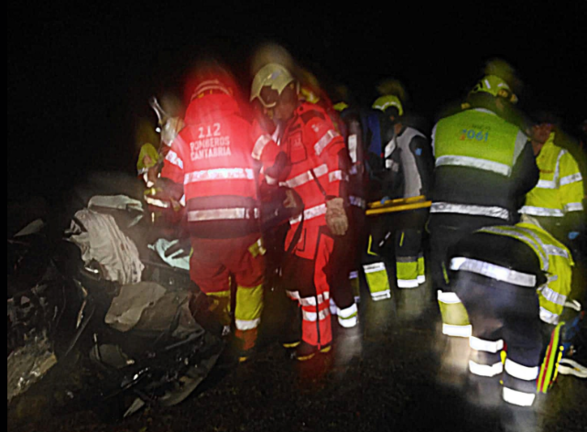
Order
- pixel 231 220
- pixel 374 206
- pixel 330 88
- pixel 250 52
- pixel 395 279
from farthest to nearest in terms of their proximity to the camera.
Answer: pixel 395 279 < pixel 374 206 < pixel 330 88 < pixel 250 52 < pixel 231 220

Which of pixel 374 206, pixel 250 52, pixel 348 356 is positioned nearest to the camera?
pixel 348 356

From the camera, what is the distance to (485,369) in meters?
1.66

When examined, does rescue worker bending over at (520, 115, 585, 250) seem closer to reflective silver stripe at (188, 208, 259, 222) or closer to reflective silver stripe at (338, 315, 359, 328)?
reflective silver stripe at (338, 315, 359, 328)

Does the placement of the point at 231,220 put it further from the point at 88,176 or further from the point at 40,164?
the point at 40,164

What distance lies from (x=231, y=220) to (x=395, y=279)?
191cm

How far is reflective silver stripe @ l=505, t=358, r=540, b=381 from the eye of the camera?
4.70ft

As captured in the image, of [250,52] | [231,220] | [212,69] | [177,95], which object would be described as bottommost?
[231,220]

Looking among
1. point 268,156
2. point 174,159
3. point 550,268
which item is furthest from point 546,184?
point 174,159

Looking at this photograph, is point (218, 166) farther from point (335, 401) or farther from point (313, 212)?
point (335, 401)

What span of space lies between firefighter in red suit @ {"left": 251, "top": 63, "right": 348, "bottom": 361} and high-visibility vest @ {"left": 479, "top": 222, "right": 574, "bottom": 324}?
812mm

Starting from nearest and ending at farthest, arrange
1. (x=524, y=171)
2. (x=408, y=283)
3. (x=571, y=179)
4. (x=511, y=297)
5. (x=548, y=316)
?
(x=511, y=297) < (x=548, y=316) < (x=524, y=171) < (x=571, y=179) < (x=408, y=283)

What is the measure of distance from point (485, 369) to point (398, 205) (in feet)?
4.58

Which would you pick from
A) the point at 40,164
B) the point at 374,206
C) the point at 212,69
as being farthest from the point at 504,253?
the point at 40,164

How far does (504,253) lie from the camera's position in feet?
4.74
